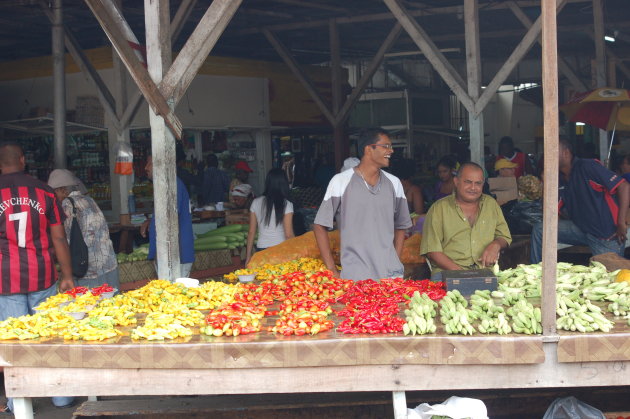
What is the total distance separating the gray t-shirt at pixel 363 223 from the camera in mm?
5570

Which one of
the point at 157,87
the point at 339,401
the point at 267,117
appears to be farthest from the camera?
the point at 267,117

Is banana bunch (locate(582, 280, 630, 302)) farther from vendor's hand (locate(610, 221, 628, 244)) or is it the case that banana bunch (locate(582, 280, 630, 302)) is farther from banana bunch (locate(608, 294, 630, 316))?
vendor's hand (locate(610, 221, 628, 244))

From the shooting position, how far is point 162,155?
603 centimetres

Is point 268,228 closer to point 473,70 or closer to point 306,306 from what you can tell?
point 473,70

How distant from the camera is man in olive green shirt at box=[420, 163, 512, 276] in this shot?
576cm

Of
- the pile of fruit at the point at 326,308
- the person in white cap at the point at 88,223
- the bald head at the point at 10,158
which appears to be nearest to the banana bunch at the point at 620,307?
the pile of fruit at the point at 326,308

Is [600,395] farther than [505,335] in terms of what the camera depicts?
Yes

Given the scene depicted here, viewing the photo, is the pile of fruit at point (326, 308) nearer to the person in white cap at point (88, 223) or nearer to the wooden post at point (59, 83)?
the person in white cap at point (88, 223)

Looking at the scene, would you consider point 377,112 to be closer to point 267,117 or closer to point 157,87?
point 267,117

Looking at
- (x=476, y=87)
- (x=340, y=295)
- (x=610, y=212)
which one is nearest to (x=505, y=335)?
(x=340, y=295)

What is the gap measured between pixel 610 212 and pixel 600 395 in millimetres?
2658

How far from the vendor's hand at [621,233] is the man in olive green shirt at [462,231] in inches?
76.1

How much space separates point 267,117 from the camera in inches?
625

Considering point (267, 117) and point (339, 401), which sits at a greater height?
point (267, 117)
